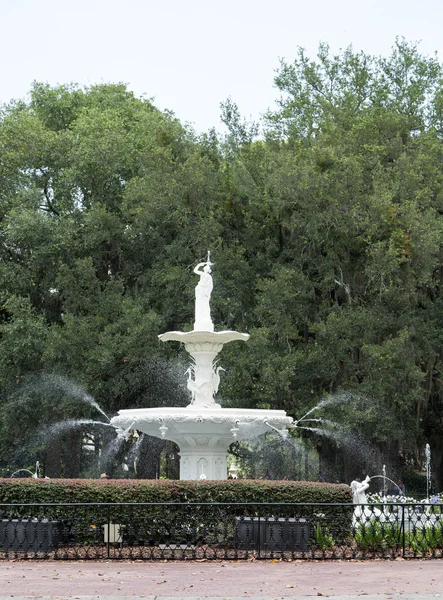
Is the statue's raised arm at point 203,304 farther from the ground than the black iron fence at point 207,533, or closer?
farther from the ground

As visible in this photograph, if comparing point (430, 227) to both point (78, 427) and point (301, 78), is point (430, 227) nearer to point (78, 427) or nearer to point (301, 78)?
point (301, 78)

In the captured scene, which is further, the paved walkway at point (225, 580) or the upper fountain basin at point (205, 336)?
the upper fountain basin at point (205, 336)

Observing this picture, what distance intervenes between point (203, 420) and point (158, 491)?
10.4 feet

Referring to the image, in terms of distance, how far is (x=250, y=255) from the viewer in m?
31.5

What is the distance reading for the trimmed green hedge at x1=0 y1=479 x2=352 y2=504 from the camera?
14.7 meters

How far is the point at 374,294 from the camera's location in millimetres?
29469

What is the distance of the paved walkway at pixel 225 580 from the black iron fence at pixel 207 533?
1.74 ft

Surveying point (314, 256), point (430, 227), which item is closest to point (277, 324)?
point (314, 256)

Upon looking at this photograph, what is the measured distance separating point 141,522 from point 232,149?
2073 cm

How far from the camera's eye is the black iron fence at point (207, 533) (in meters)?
13.7

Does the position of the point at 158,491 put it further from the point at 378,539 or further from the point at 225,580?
the point at 225,580

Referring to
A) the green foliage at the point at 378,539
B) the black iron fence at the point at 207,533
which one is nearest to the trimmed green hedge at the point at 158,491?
the black iron fence at the point at 207,533

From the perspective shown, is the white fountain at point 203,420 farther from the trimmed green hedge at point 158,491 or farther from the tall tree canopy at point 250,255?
the tall tree canopy at point 250,255

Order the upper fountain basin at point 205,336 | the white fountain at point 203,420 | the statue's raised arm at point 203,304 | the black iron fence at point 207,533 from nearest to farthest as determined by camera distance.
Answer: the black iron fence at point 207,533, the white fountain at point 203,420, the upper fountain basin at point 205,336, the statue's raised arm at point 203,304
